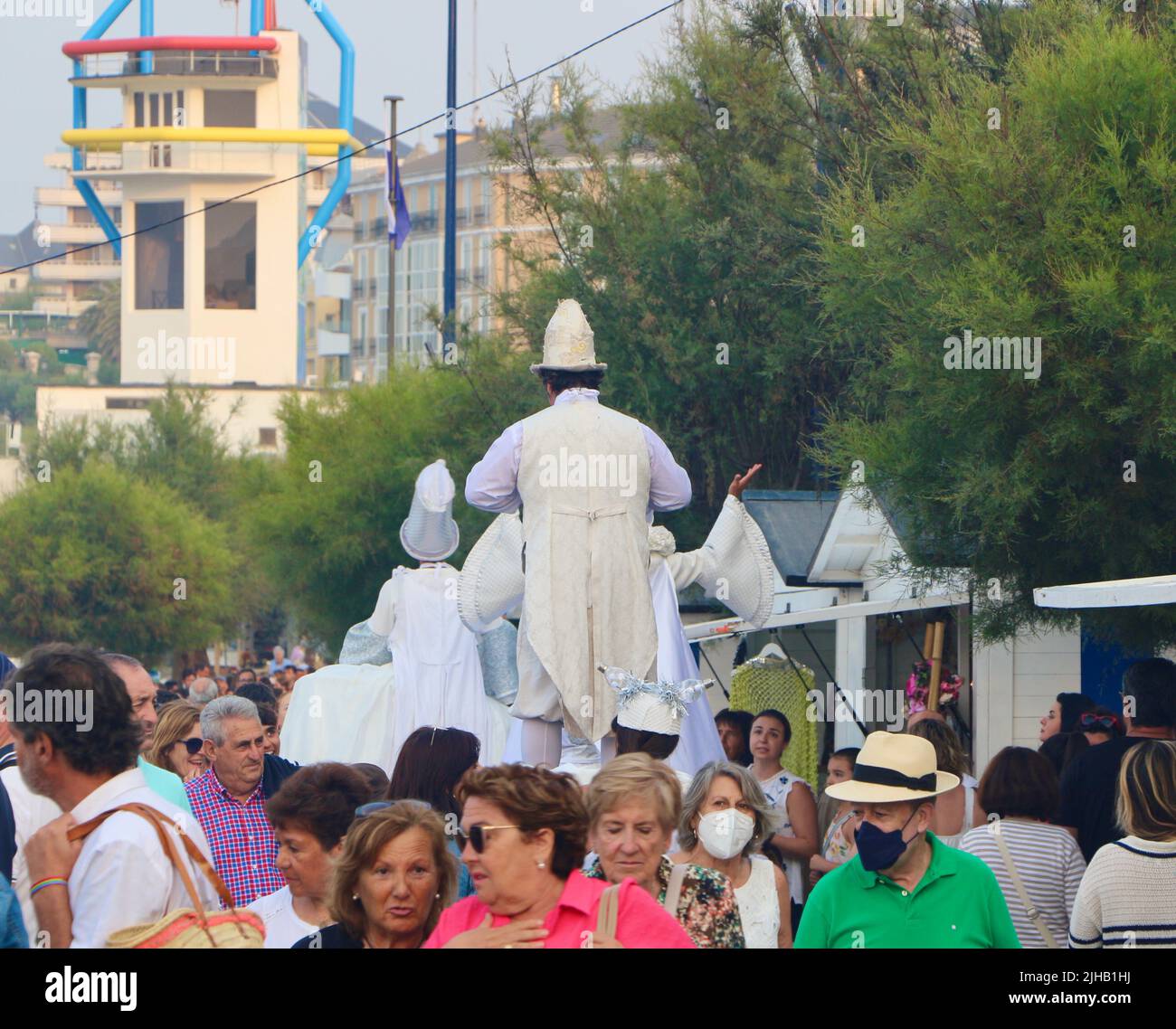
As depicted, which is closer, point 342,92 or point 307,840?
point 307,840

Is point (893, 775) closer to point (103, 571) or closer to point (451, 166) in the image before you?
point (451, 166)

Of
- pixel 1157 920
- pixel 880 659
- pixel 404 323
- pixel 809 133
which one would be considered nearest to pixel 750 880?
pixel 1157 920

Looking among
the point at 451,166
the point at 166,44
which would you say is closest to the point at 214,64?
the point at 166,44

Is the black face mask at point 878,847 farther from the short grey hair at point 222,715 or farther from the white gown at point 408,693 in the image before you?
the white gown at point 408,693

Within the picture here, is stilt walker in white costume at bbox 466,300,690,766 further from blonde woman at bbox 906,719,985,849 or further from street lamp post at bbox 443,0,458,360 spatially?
street lamp post at bbox 443,0,458,360

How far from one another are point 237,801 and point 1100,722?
4414 millimetres

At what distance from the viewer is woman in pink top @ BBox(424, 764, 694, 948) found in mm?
4652

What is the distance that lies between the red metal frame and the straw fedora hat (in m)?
77.2

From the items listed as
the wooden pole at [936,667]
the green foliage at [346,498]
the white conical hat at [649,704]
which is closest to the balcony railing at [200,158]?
the green foliage at [346,498]

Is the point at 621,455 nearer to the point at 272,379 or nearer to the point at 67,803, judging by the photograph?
the point at 67,803

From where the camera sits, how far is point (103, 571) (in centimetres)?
5331

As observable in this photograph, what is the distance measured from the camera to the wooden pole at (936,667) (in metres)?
15.6

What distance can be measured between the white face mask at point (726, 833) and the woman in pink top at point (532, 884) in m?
1.73

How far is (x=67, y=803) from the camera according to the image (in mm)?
4922
